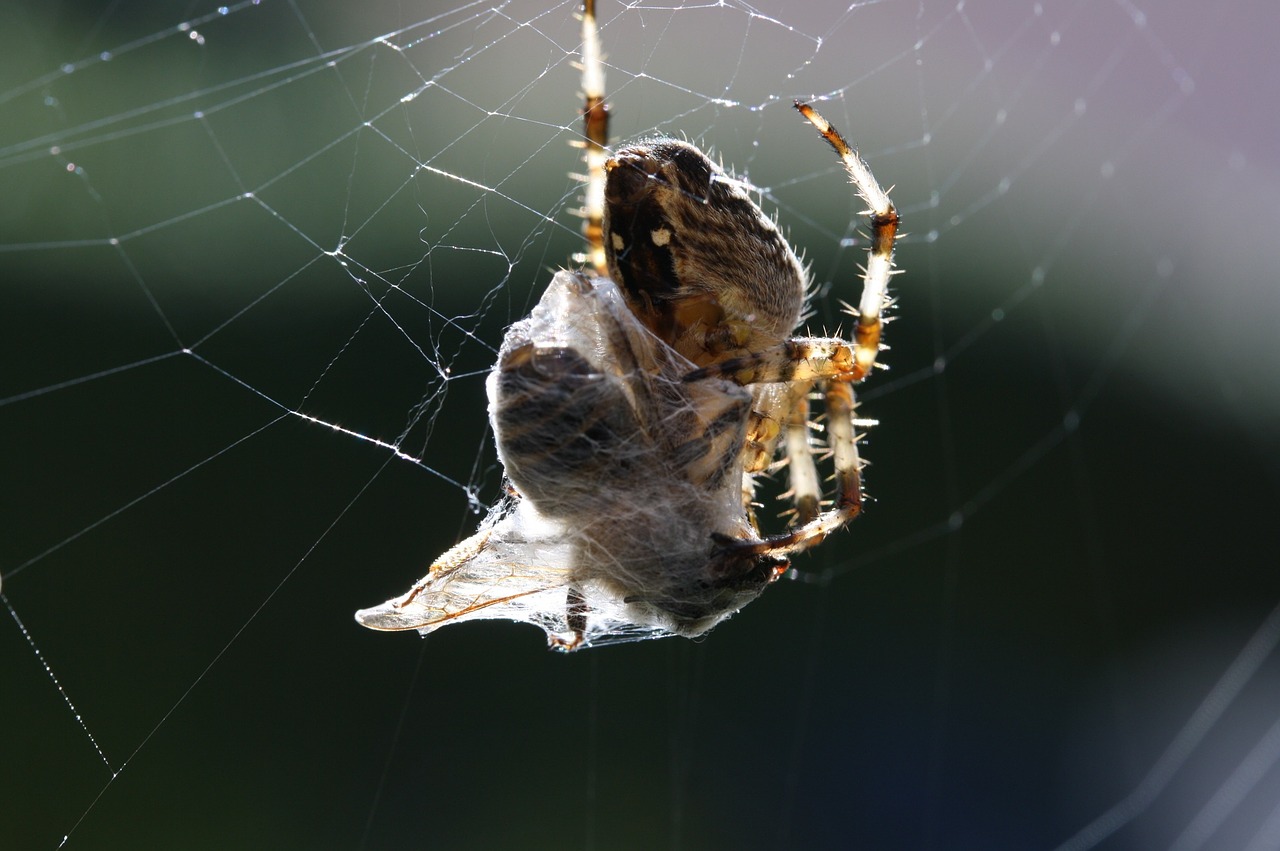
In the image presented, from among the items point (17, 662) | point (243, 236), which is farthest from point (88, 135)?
point (17, 662)

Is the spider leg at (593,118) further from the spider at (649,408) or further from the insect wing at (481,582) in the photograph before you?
the insect wing at (481,582)

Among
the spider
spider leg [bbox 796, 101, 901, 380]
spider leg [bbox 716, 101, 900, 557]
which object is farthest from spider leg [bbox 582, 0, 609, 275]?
spider leg [bbox 796, 101, 901, 380]

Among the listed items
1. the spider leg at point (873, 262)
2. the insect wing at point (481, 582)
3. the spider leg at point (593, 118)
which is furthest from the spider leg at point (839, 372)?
the insect wing at point (481, 582)

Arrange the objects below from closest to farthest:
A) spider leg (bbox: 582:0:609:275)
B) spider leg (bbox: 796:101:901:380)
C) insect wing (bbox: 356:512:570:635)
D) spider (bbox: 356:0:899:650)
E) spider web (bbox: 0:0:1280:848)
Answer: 1. spider (bbox: 356:0:899:650)
2. insect wing (bbox: 356:512:570:635)
3. spider leg (bbox: 582:0:609:275)
4. spider leg (bbox: 796:101:901:380)
5. spider web (bbox: 0:0:1280:848)

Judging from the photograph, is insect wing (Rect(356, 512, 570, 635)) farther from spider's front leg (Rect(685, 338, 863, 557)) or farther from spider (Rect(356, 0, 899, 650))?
spider's front leg (Rect(685, 338, 863, 557))

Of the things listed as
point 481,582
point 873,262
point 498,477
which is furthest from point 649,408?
point 498,477

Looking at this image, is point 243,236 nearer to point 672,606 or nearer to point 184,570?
point 184,570

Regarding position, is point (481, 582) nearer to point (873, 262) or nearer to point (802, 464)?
point (802, 464)
